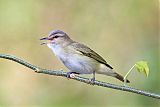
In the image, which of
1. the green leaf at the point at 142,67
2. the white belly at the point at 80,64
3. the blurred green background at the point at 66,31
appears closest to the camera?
the green leaf at the point at 142,67

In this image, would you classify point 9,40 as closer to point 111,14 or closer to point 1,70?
point 1,70

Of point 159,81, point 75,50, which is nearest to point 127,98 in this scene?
point 159,81

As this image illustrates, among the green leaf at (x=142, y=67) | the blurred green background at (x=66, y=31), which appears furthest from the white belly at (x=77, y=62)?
the blurred green background at (x=66, y=31)

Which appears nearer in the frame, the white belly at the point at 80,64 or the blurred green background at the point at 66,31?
the white belly at the point at 80,64

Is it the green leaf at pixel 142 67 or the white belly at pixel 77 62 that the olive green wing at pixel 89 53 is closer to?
the white belly at pixel 77 62

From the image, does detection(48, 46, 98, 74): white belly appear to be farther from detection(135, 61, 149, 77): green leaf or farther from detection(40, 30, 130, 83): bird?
detection(135, 61, 149, 77): green leaf

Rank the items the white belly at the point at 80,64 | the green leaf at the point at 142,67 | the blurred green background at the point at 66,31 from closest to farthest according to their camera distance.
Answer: the green leaf at the point at 142,67 < the white belly at the point at 80,64 < the blurred green background at the point at 66,31

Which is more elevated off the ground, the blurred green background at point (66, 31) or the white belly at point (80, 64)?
the blurred green background at point (66, 31)

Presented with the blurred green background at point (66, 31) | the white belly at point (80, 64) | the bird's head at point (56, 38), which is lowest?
the white belly at point (80, 64)

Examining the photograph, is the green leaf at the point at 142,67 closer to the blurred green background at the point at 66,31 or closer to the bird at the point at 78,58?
the bird at the point at 78,58
